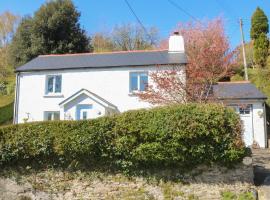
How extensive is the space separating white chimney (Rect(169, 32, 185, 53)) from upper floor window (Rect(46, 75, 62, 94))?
8.52 m

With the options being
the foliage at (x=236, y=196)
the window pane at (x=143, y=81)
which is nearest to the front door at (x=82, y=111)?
the window pane at (x=143, y=81)

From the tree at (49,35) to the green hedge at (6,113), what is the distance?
6789 millimetres

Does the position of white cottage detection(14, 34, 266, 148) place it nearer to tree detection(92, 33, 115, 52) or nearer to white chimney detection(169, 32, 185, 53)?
white chimney detection(169, 32, 185, 53)

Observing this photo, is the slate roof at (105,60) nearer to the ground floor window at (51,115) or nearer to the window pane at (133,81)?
the window pane at (133,81)

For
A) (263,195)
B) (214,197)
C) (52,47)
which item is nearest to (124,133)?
(214,197)

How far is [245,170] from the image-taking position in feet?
38.4

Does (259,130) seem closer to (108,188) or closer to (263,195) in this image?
(263,195)

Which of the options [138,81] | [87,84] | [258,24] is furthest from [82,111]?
[258,24]

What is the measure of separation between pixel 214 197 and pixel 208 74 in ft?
29.9

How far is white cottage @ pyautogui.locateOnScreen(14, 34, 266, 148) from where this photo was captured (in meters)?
23.0

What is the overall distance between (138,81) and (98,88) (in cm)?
288

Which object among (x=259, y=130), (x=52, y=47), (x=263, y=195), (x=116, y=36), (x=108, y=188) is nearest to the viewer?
(x=263, y=195)

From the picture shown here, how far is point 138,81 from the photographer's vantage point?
920 inches

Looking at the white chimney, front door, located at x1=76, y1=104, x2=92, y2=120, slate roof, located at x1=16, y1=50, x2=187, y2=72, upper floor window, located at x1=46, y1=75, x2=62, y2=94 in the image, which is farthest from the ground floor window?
the white chimney
